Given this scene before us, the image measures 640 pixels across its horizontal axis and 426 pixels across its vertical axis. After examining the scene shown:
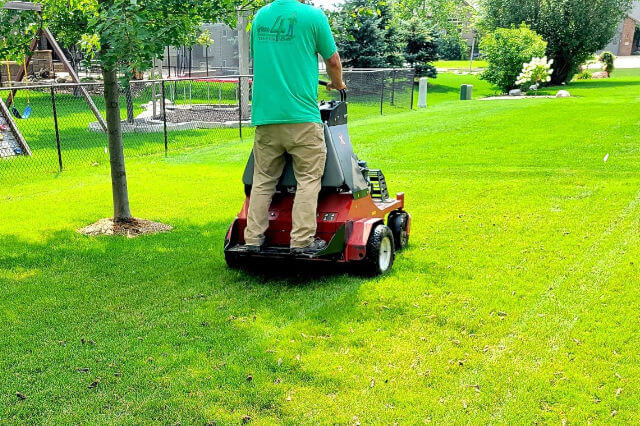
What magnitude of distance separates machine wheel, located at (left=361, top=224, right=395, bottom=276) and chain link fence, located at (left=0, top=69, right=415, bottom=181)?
7049mm

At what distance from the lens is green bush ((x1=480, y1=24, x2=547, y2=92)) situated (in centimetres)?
2917

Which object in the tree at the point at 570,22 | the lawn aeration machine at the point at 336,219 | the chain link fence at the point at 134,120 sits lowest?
the chain link fence at the point at 134,120

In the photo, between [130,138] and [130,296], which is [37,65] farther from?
[130,296]

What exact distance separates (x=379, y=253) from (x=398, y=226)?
2.95ft

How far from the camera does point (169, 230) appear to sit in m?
7.18

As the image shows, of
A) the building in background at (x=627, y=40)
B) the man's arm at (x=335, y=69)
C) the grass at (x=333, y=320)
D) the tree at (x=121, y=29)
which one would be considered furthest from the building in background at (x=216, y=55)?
the building in background at (x=627, y=40)

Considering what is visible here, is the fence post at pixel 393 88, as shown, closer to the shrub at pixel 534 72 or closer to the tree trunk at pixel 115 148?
the shrub at pixel 534 72

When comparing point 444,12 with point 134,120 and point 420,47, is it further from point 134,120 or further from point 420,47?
point 134,120

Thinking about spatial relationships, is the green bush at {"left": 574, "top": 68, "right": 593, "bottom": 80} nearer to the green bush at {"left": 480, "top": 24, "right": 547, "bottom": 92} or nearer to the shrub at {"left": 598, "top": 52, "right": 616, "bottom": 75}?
the shrub at {"left": 598, "top": 52, "right": 616, "bottom": 75}

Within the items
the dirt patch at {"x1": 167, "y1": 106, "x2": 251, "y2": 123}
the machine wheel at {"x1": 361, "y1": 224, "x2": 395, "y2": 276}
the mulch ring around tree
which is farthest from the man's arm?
the dirt patch at {"x1": 167, "y1": 106, "x2": 251, "y2": 123}

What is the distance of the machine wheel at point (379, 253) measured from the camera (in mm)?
5324

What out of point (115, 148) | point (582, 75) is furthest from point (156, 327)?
point (582, 75)

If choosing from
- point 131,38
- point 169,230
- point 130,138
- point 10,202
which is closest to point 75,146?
point 130,138

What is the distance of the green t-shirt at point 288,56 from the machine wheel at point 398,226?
1.59m
